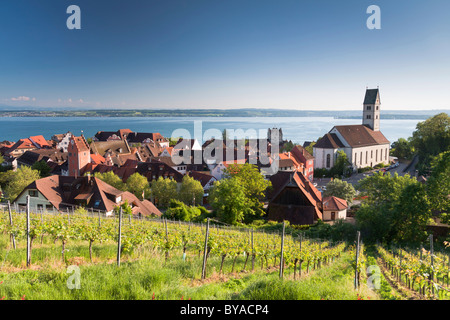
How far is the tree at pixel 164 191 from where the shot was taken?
3500 centimetres

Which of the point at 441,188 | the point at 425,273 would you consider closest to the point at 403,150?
the point at 441,188

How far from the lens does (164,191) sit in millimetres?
35031

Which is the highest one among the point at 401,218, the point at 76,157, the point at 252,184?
the point at 76,157

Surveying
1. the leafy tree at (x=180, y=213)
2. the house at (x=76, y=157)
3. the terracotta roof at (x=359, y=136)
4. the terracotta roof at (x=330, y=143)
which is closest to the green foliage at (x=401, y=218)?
the leafy tree at (x=180, y=213)

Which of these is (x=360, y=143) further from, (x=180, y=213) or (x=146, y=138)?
(x=146, y=138)

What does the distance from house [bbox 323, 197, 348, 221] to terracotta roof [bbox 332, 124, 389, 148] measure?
34.1m

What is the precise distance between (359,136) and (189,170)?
34640 mm

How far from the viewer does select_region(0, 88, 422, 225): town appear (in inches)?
1145

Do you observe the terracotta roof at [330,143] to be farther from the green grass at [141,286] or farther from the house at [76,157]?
the green grass at [141,286]

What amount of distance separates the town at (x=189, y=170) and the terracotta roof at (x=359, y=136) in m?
0.22

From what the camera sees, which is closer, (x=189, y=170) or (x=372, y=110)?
(x=189, y=170)

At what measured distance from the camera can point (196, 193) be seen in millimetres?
34781

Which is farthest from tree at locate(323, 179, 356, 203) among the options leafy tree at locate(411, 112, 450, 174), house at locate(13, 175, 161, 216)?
leafy tree at locate(411, 112, 450, 174)
